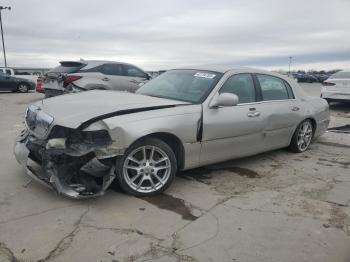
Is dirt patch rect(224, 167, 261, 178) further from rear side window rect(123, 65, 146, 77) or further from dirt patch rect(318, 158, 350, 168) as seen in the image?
rear side window rect(123, 65, 146, 77)

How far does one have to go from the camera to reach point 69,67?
11430 mm

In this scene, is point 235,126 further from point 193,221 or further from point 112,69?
point 112,69

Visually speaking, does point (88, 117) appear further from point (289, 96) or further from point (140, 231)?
point (289, 96)

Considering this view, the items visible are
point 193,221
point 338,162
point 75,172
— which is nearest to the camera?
point 193,221

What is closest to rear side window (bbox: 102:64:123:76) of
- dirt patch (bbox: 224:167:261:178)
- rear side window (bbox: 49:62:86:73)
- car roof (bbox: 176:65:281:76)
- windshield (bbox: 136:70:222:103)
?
rear side window (bbox: 49:62:86:73)

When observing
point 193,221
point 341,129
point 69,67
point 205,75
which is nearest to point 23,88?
point 69,67

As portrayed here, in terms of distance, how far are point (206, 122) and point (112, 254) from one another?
2195 millimetres

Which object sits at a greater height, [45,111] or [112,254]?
[45,111]

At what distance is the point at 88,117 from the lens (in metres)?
4.09

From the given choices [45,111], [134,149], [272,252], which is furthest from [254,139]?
[45,111]

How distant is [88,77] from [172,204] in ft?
25.0

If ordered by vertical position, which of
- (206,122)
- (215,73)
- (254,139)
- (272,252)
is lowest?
(272,252)

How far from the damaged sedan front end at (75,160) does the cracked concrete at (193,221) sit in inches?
8.0

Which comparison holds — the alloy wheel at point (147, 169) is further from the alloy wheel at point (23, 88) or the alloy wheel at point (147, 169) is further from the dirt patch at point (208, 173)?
the alloy wheel at point (23, 88)
